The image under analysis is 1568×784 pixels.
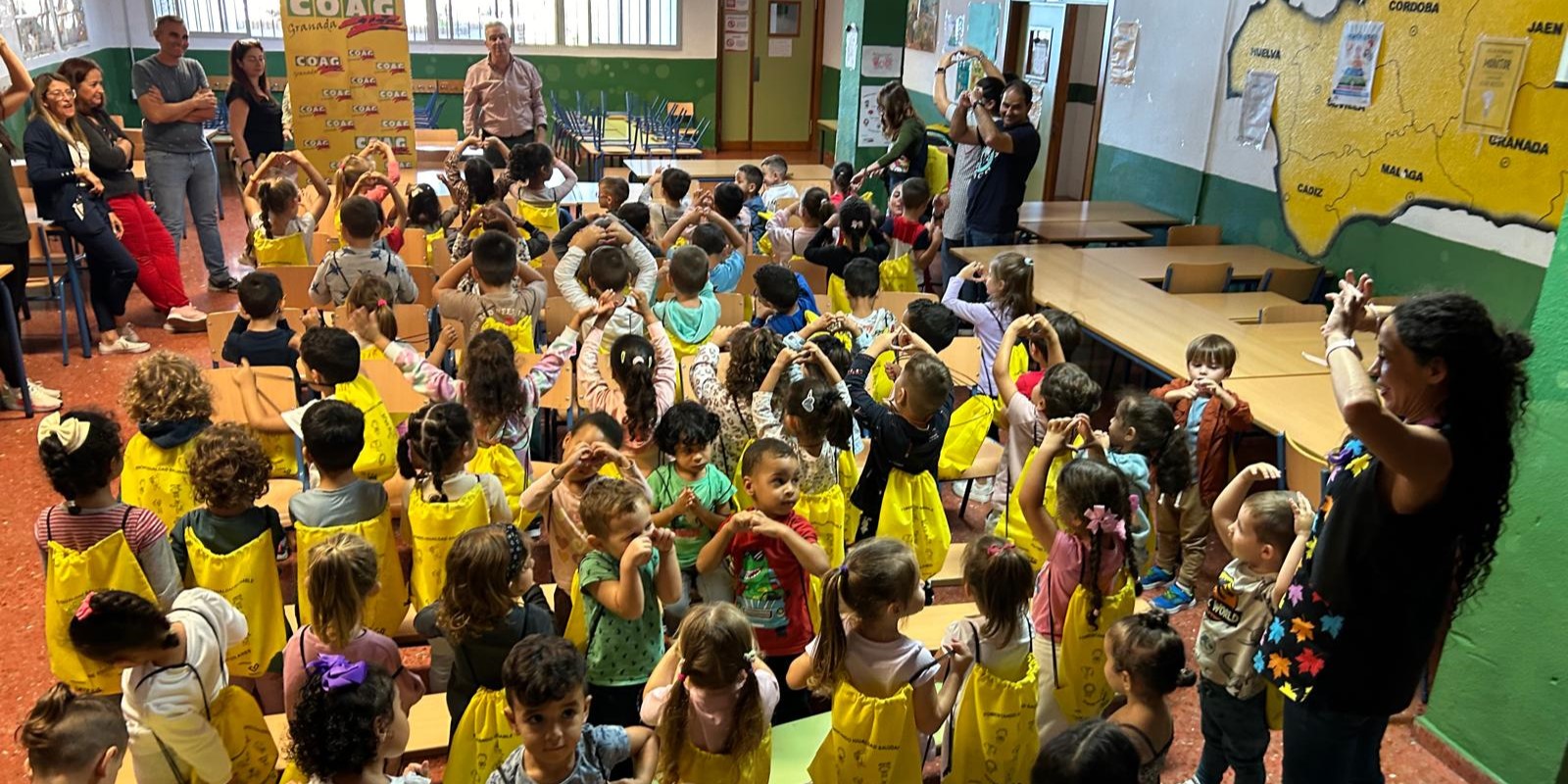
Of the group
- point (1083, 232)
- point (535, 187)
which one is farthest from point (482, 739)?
point (1083, 232)

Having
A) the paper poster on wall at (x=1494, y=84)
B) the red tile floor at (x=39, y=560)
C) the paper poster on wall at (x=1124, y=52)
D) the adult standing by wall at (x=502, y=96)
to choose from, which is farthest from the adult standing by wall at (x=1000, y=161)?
the adult standing by wall at (x=502, y=96)

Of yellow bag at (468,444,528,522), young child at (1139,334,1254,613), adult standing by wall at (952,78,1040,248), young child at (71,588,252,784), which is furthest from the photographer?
adult standing by wall at (952,78,1040,248)

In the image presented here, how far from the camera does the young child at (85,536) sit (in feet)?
8.02

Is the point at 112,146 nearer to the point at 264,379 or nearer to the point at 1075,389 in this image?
the point at 264,379

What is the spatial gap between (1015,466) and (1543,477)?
56.9 inches

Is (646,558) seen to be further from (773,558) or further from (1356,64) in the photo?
(1356,64)

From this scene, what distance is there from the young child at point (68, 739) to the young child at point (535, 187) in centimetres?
410

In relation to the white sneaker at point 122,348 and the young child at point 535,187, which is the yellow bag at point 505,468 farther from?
the white sneaker at point 122,348

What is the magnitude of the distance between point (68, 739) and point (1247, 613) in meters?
2.38

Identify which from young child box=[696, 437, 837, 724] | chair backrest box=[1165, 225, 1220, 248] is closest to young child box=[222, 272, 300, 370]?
young child box=[696, 437, 837, 724]

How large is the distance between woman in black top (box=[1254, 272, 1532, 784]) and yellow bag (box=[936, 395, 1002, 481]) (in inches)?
63.7

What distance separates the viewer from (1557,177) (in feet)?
14.1

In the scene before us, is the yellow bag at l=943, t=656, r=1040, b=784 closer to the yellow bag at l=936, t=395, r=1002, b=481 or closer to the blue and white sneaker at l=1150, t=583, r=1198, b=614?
the yellow bag at l=936, t=395, r=1002, b=481

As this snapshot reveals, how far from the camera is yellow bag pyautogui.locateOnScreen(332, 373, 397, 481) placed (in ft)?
10.7
